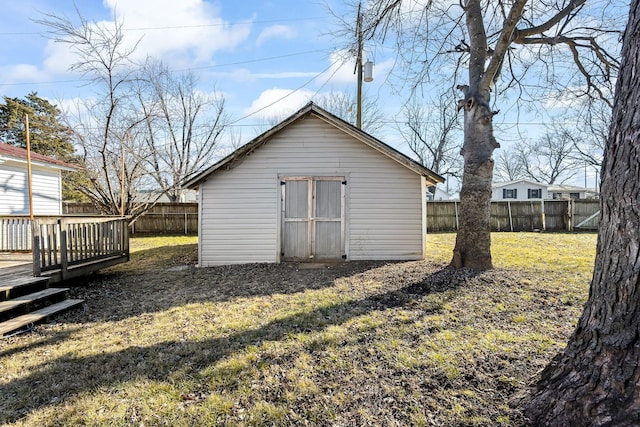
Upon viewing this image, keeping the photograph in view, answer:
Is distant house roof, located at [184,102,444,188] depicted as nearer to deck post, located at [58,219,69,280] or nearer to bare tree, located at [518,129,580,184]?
deck post, located at [58,219,69,280]

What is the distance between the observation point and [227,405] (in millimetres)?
2406

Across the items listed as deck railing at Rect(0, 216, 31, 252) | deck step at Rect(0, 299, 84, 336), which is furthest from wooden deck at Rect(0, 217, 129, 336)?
deck railing at Rect(0, 216, 31, 252)

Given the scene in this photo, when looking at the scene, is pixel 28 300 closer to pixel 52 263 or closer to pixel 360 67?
pixel 52 263

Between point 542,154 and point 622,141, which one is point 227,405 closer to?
point 622,141

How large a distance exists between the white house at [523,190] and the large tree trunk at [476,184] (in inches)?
1134

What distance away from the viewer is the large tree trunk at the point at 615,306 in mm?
1688

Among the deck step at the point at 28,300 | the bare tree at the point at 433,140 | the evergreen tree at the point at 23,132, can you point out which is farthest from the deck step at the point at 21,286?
the bare tree at the point at 433,140

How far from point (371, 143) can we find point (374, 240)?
8.27ft

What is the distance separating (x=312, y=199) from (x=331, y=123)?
2019mm

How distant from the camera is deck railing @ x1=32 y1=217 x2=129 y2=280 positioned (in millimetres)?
5035

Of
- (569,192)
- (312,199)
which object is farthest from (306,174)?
(569,192)

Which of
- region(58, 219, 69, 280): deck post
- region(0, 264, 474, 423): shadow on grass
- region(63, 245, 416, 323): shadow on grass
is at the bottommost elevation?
region(0, 264, 474, 423): shadow on grass

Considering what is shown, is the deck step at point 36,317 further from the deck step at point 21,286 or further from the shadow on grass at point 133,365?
the shadow on grass at point 133,365

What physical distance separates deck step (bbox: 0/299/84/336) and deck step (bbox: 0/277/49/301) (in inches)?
17.0
